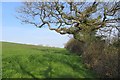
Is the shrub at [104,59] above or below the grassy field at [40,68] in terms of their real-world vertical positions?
above

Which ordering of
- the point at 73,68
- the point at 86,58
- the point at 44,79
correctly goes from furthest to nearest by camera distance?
the point at 86,58, the point at 73,68, the point at 44,79

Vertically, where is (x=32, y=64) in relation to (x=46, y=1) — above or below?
below

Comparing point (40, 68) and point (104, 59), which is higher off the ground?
point (104, 59)

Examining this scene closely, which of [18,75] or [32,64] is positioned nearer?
[18,75]

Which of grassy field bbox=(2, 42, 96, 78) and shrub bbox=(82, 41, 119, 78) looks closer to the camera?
shrub bbox=(82, 41, 119, 78)

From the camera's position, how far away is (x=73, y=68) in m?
17.1

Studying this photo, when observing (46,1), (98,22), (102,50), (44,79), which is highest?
(46,1)

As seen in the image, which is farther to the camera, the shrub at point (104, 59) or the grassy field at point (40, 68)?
the grassy field at point (40, 68)

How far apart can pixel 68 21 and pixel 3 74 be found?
58.4 ft

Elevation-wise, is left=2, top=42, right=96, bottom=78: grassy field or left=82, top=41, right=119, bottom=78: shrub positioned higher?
left=82, top=41, right=119, bottom=78: shrub

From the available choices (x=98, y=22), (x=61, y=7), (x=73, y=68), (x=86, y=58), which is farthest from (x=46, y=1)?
(x=73, y=68)

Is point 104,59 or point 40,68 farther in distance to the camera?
point 40,68

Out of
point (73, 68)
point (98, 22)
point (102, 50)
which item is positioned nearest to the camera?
point (102, 50)

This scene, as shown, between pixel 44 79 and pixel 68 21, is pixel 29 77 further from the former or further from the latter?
pixel 68 21
